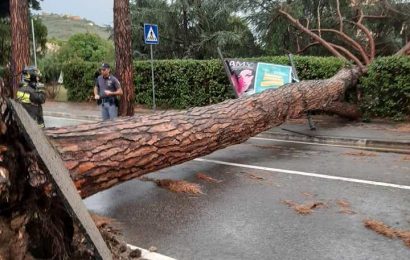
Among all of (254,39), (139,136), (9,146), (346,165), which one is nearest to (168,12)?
(254,39)

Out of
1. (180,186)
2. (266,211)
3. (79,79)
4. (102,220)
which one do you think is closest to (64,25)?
(79,79)

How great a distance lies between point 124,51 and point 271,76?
395 centimetres

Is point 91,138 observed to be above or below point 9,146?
below

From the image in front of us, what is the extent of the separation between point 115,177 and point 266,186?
2412 mm

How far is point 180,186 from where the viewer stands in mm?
5871

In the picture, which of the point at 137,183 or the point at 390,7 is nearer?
the point at 137,183

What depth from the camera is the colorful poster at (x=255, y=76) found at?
1022cm

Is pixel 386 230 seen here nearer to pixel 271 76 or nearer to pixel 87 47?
pixel 271 76

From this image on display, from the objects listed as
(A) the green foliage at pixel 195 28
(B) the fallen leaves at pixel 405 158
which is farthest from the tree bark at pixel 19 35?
(B) the fallen leaves at pixel 405 158

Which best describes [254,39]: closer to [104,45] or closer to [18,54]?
[18,54]

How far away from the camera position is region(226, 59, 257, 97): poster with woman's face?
10.2 m

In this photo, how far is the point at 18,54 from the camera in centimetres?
1320

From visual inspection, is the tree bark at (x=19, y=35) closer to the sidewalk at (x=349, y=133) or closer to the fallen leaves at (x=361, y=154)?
the sidewalk at (x=349, y=133)

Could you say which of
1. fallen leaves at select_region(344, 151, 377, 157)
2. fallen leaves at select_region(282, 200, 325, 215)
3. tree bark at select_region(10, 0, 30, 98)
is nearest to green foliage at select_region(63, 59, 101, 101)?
tree bark at select_region(10, 0, 30, 98)
